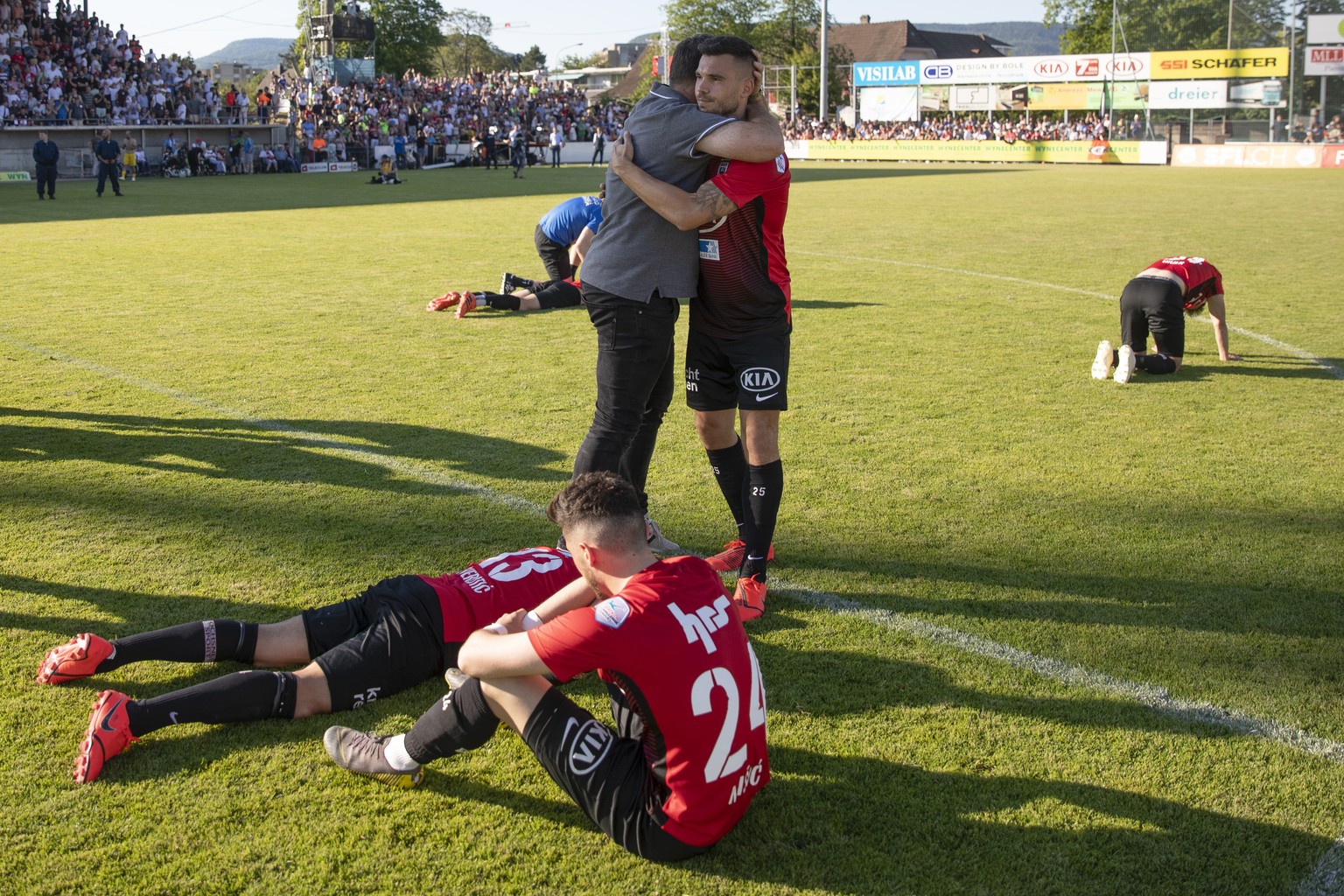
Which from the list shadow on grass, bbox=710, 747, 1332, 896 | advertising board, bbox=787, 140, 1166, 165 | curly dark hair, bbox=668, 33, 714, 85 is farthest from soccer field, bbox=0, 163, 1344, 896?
advertising board, bbox=787, 140, 1166, 165

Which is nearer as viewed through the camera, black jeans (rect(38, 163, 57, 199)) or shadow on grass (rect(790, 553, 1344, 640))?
shadow on grass (rect(790, 553, 1344, 640))

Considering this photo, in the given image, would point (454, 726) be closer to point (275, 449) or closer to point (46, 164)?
point (275, 449)

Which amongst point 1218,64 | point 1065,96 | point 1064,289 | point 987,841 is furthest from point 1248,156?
point 987,841

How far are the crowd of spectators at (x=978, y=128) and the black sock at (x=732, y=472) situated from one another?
49.5 m

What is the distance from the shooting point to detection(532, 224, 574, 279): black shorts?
11.0 m

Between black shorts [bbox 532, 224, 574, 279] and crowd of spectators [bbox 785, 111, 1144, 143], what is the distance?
43.6m

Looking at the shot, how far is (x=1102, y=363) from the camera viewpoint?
803 centimetres

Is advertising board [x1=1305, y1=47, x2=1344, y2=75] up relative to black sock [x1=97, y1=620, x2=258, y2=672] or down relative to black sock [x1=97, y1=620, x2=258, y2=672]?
up

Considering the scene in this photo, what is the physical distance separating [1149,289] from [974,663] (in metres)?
5.48

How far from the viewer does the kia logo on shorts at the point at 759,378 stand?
425 centimetres

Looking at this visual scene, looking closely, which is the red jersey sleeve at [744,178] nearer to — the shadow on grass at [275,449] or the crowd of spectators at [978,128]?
the shadow on grass at [275,449]

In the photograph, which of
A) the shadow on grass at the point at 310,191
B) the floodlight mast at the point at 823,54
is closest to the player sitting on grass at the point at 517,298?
the shadow on grass at the point at 310,191

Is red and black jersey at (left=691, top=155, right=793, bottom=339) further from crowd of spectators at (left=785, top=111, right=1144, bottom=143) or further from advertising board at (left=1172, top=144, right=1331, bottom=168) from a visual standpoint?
crowd of spectators at (left=785, top=111, right=1144, bottom=143)

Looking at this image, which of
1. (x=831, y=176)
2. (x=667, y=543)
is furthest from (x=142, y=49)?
(x=667, y=543)
